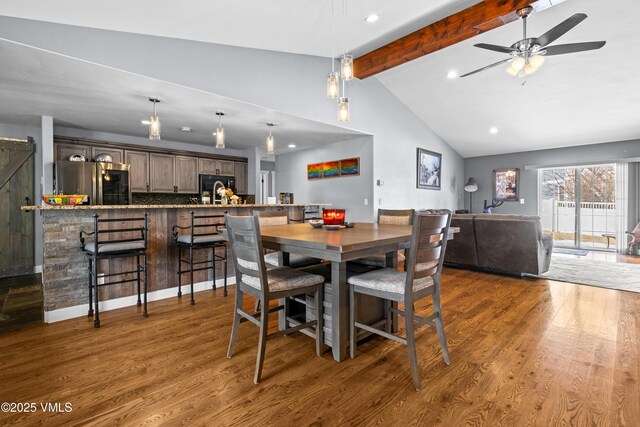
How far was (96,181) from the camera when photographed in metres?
4.85

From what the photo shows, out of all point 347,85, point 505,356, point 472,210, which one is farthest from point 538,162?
point 505,356

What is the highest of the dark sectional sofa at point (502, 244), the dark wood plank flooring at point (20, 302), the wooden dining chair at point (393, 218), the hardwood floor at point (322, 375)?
the wooden dining chair at point (393, 218)

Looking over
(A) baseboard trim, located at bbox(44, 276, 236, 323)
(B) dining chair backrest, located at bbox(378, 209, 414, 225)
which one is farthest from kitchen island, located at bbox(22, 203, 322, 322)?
(B) dining chair backrest, located at bbox(378, 209, 414, 225)

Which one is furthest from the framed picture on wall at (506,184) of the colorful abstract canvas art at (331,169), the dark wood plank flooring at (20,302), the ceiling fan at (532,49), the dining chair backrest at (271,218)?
the dark wood plank flooring at (20,302)

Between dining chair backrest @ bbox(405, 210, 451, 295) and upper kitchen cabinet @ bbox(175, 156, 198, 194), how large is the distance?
217 inches

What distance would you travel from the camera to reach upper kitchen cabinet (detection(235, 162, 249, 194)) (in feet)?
23.1

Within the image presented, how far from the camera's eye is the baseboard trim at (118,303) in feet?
9.18

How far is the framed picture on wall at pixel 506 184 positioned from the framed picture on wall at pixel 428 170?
179 cm

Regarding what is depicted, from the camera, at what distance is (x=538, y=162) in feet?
25.0

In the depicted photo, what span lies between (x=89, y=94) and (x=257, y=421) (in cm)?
370

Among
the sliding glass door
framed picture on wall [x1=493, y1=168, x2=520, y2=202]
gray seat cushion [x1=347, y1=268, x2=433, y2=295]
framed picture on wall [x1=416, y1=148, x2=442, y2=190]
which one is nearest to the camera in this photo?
gray seat cushion [x1=347, y1=268, x2=433, y2=295]

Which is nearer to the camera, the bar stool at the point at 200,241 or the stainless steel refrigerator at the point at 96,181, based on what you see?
the bar stool at the point at 200,241

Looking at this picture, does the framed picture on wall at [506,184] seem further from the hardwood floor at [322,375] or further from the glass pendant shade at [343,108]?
the glass pendant shade at [343,108]

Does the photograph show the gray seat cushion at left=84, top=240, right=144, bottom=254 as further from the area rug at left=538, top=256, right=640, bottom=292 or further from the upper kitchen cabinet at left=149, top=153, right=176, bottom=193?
the area rug at left=538, top=256, right=640, bottom=292
